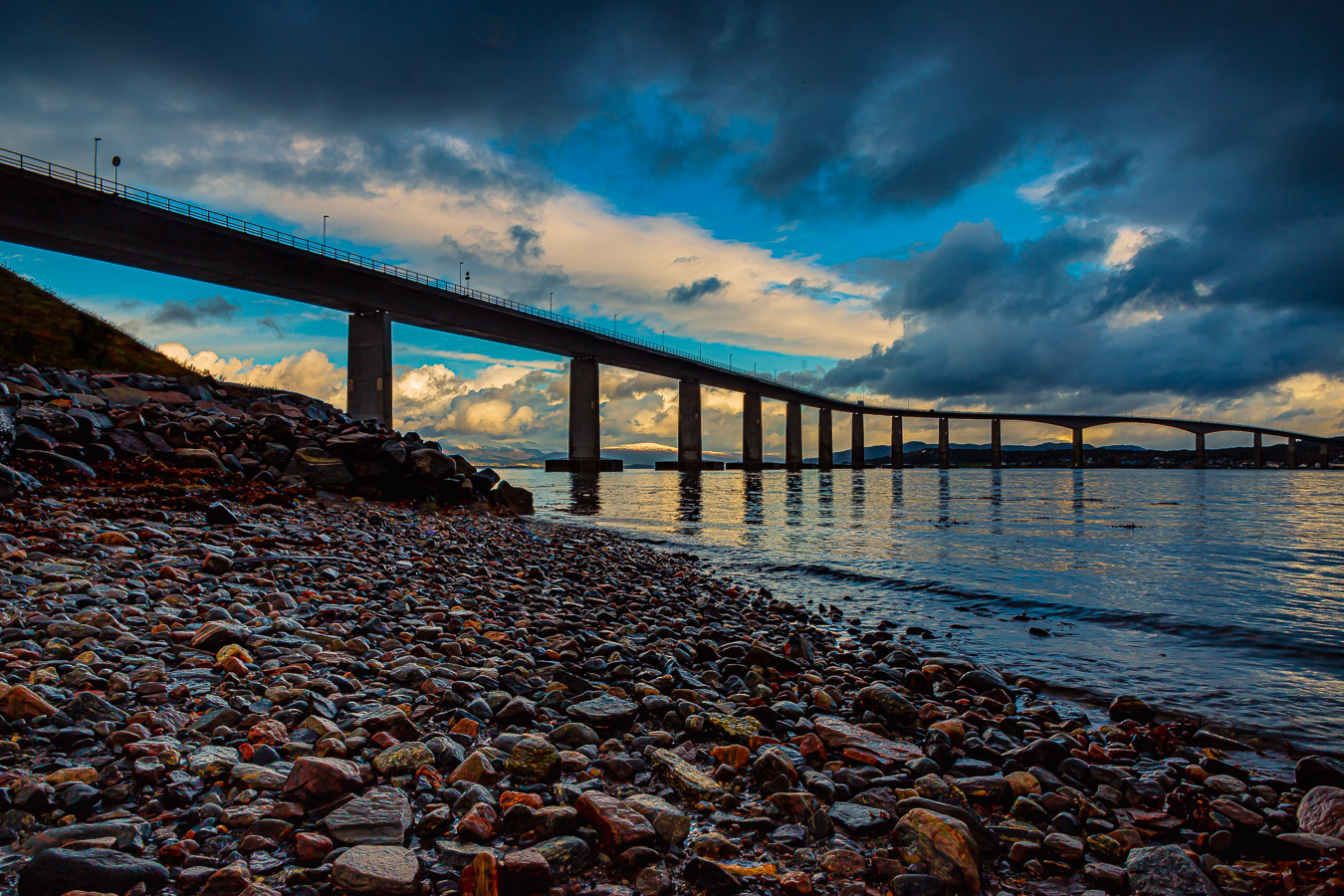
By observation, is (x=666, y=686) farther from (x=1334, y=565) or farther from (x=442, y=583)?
(x=1334, y=565)

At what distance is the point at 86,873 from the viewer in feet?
7.10

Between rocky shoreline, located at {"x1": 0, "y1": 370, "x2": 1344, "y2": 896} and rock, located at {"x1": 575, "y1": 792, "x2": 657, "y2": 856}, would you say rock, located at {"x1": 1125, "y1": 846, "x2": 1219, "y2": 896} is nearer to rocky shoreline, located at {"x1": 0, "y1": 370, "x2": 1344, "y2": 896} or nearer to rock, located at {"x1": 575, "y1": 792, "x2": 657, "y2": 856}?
rocky shoreline, located at {"x1": 0, "y1": 370, "x2": 1344, "y2": 896}

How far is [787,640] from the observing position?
723 centimetres

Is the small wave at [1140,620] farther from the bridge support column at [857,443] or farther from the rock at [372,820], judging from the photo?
the bridge support column at [857,443]

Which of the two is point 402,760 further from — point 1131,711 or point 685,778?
point 1131,711

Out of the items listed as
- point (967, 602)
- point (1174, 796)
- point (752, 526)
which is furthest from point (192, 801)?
point (752, 526)

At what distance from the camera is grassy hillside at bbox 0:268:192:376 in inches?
1302

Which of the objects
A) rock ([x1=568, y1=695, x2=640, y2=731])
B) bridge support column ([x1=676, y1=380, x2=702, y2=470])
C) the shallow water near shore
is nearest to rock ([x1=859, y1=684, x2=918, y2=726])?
rock ([x1=568, y1=695, x2=640, y2=731])

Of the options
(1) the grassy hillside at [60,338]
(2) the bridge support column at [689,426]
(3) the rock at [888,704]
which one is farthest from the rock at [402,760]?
(2) the bridge support column at [689,426]

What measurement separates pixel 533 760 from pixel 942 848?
6.89 ft

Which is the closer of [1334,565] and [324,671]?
[324,671]

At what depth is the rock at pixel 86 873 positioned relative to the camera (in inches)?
83.8

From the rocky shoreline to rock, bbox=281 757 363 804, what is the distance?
0.01 m

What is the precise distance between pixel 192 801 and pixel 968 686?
5.93m
